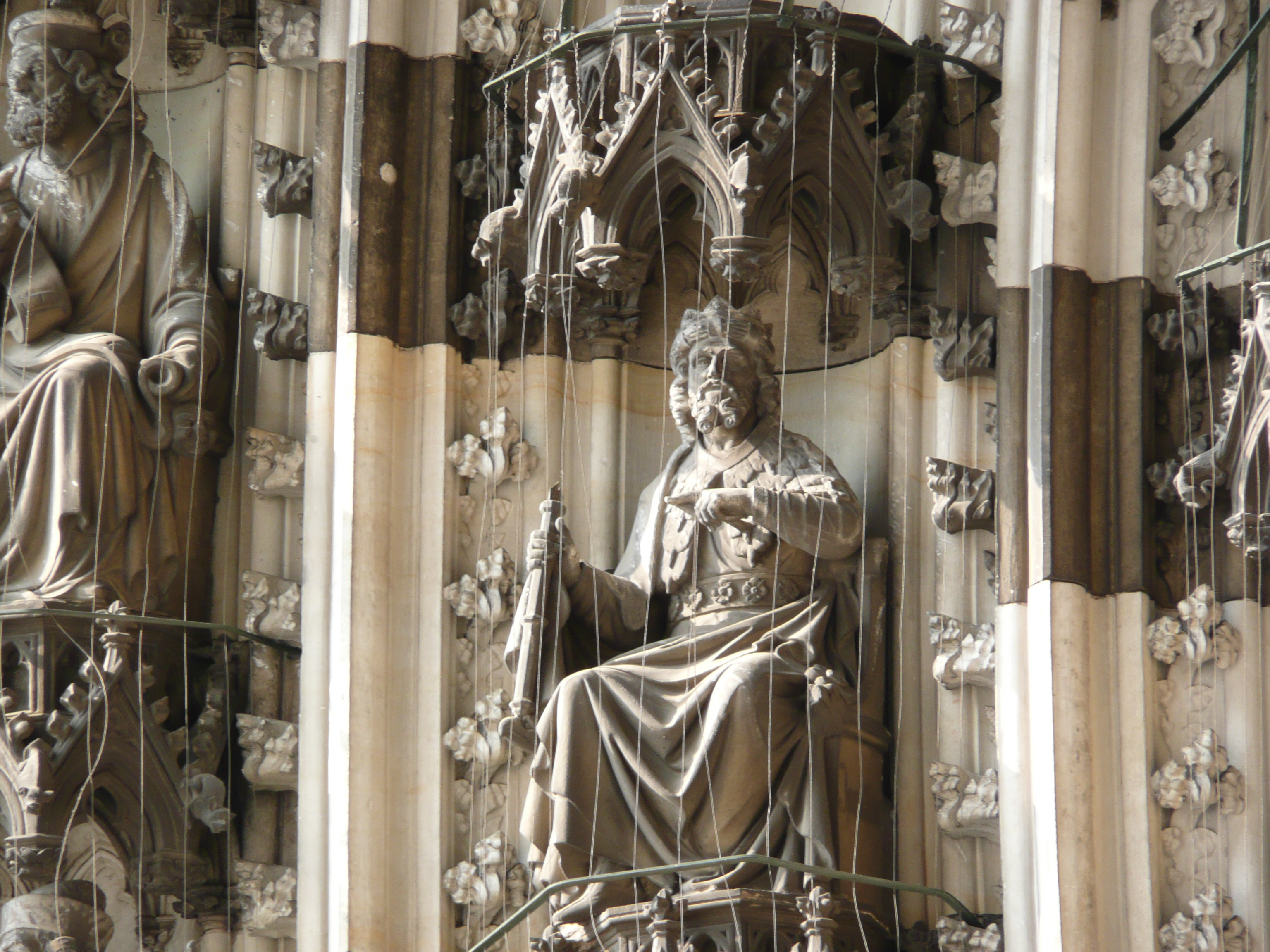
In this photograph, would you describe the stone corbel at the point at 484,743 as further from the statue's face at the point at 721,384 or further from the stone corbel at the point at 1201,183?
the stone corbel at the point at 1201,183

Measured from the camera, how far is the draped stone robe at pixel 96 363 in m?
8.02

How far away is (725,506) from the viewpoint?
7.48m

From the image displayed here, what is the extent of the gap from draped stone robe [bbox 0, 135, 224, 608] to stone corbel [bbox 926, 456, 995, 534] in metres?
2.18

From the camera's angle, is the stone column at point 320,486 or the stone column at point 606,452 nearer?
the stone column at point 320,486

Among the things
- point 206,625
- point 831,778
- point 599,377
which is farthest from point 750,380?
point 206,625

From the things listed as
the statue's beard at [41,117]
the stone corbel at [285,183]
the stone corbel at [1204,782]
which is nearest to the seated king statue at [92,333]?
the statue's beard at [41,117]

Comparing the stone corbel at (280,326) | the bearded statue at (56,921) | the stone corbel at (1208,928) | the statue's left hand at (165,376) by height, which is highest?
the stone corbel at (280,326)

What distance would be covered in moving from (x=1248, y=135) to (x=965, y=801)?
189 centimetres

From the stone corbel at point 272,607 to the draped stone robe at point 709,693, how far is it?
2.80 feet

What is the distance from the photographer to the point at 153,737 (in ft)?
26.0

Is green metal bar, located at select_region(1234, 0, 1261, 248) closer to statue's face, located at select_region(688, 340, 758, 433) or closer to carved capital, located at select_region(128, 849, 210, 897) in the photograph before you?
statue's face, located at select_region(688, 340, 758, 433)

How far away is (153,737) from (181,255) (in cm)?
147

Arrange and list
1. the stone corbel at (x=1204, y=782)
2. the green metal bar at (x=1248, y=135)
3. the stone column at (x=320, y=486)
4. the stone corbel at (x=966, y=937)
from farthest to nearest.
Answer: the stone column at (x=320, y=486)
the green metal bar at (x=1248, y=135)
the stone corbel at (x=966, y=937)
the stone corbel at (x=1204, y=782)

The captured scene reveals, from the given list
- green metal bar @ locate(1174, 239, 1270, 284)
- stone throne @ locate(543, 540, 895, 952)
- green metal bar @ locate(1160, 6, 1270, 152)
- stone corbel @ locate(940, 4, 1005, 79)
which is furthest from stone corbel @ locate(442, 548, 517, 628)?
green metal bar @ locate(1160, 6, 1270, 152)
